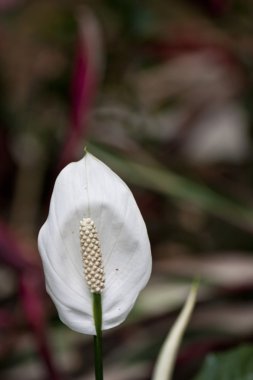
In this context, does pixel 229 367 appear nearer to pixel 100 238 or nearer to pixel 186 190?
pixel 100 238

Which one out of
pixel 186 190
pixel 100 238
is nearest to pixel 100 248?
pixel 100 238

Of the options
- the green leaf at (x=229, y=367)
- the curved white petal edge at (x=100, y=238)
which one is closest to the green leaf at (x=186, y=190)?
the green leaf at (x=229, y=367)

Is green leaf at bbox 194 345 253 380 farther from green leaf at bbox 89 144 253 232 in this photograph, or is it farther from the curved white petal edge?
green leaf at bbox 89 144 253 232

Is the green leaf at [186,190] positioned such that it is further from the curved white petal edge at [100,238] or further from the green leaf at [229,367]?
the curved white petal edge at [100,238]

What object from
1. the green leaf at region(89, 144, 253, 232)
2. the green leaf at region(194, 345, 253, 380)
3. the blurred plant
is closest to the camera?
the blurred plant

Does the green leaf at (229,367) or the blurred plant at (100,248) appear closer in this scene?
the blurred plant at (100,248)

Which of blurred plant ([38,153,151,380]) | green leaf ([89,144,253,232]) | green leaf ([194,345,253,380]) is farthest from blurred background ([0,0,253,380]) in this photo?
blurred plant ([38,153,151,380])
